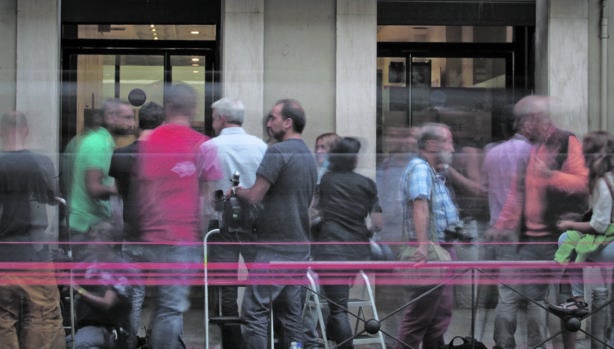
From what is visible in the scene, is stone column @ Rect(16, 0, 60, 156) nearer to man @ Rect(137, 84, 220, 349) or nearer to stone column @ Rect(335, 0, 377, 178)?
man @ Rect(137, 84, 220, 349)

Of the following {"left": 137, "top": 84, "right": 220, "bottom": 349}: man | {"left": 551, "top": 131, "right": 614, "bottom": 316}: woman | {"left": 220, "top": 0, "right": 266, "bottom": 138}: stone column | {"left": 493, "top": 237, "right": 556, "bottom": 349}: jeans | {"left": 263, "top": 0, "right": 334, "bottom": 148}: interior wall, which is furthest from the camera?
{"left": 220, "top": 0, "right": 266, "bottom": 138}: stone column

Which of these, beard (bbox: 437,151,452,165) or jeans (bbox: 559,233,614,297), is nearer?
beard (bbox: 437,151,452,165)

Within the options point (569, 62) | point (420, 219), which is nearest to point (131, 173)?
point (420, 219)

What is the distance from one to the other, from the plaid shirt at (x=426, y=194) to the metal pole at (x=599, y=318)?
3.48ft

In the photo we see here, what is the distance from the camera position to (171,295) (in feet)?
17.6

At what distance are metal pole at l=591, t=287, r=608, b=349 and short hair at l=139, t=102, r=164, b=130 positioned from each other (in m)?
2.92

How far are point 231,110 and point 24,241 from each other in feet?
4.75

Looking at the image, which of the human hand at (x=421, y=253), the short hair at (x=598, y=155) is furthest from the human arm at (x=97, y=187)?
the short hair at (x=598, y=155)

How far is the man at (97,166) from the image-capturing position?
17.1 feet

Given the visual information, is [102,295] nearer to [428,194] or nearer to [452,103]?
[428,194]

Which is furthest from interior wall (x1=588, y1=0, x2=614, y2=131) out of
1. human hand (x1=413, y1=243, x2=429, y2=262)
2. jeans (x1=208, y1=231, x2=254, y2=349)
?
jeans (x1=208, y1=231, x2=254, y2=349)

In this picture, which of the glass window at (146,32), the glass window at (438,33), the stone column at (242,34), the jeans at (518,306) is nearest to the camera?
the jeans at (518,306)

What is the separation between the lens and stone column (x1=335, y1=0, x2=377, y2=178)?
5.41m

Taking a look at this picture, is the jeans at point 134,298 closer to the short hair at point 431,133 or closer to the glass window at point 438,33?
the short hair at point 431,133
